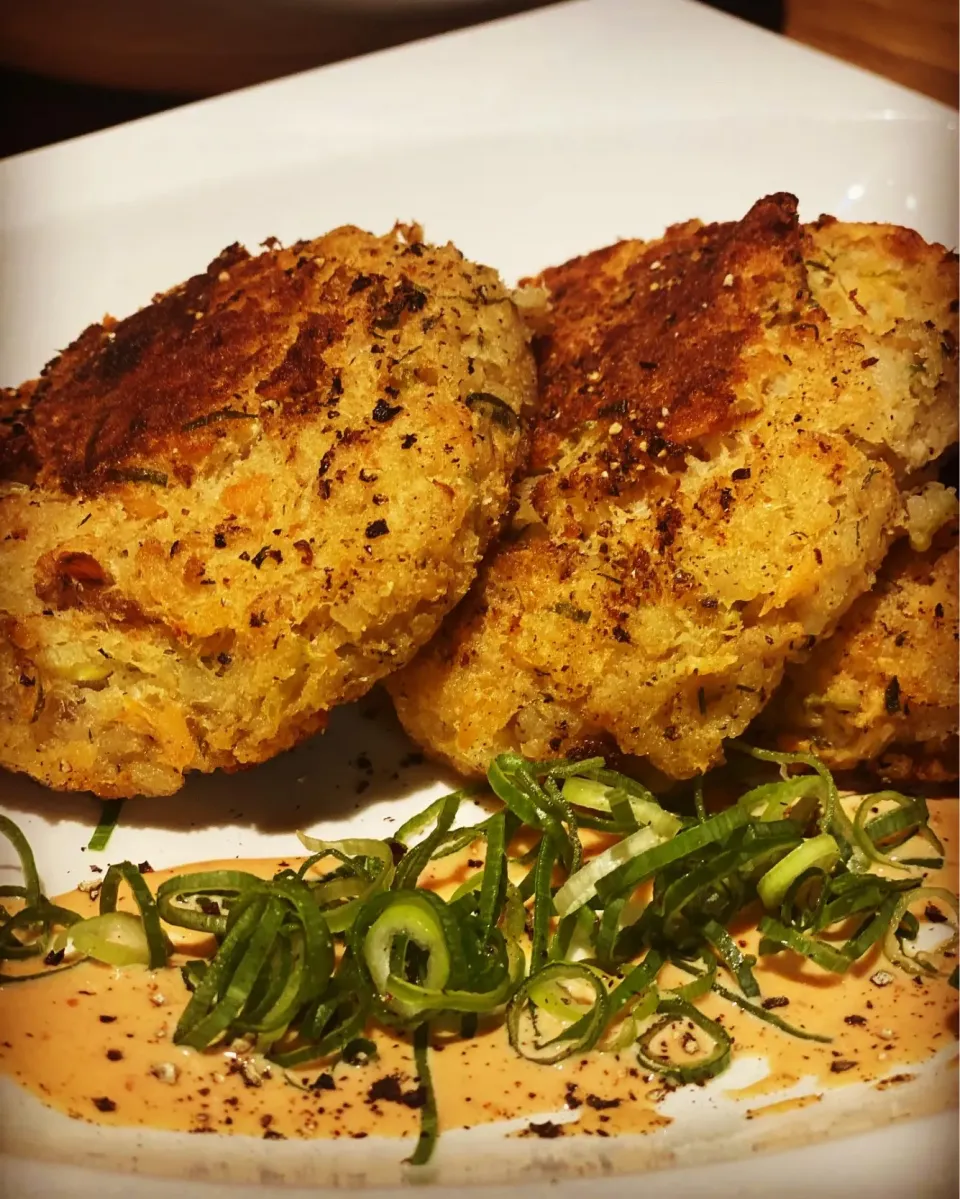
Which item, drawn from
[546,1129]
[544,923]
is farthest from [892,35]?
[546,1129]

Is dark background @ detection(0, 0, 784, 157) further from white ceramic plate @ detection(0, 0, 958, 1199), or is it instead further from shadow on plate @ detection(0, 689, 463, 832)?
shadow on plate @ detection(0, 689, 463, 832)

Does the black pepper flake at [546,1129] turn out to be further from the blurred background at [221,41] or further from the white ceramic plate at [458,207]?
the blurred background at [221,41]

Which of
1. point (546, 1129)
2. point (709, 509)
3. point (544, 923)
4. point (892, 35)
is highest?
point (892, 35)

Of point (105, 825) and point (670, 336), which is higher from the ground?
point (670, 336)

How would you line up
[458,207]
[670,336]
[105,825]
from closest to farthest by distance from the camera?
[105,825], [670,336], [458,207]

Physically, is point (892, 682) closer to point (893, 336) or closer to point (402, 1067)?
point (893, 336)

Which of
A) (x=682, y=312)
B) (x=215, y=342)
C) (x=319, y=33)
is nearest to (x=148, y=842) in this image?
(x=215, y=342)

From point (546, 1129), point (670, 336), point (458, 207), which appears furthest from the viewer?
point (458, 207)
